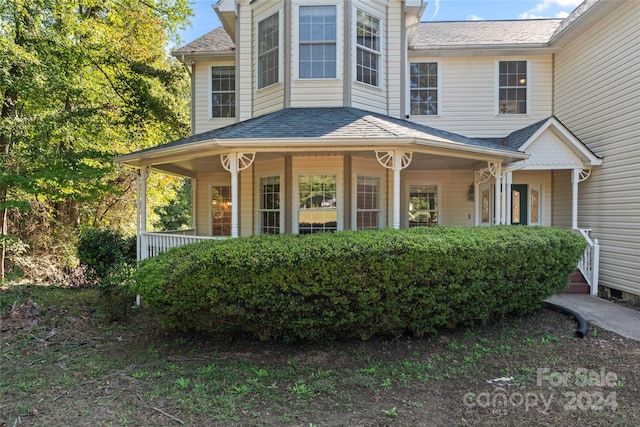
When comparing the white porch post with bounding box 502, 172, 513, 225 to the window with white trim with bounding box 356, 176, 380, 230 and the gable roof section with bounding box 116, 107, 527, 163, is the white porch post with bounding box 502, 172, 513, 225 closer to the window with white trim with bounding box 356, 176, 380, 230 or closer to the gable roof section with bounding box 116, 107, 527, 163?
the gable roof section with bounding box 116, 107, 527, 163

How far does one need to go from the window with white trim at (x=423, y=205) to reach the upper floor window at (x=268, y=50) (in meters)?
5.00

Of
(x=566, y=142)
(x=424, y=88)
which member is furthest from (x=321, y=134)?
(x=566, y=142)

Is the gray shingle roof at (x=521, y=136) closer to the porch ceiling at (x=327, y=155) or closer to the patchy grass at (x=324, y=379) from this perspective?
the porch ceiling at (x=327, y=155)

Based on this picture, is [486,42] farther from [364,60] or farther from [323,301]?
[323,301]

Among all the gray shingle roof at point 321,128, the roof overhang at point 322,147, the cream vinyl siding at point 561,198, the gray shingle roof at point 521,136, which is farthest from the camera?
the cream vinyl siding at point 561,198

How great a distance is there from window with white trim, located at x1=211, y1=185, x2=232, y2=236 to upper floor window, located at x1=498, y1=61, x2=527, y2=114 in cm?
859

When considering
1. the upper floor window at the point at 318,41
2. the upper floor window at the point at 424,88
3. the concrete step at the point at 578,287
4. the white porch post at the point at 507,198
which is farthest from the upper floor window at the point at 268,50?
the concrete step at the point at 578,287

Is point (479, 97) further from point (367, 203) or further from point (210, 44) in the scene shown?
point (210, 44)

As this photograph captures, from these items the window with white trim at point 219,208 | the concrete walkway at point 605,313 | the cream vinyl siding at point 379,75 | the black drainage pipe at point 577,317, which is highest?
the cream vinyl siding at point 379,75

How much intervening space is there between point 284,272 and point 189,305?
135 centimetres

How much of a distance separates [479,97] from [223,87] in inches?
296

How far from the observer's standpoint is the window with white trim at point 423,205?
1029 cm

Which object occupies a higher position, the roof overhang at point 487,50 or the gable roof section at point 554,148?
the roof overhang at point 487,50

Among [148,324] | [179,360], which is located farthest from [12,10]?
[179,360]
